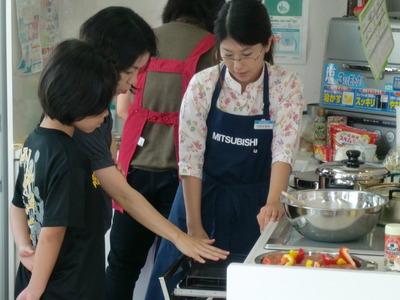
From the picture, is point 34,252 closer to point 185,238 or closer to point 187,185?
point 185,238

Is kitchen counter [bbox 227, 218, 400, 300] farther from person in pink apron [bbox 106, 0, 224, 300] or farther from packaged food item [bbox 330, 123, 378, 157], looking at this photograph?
packaged food item [bbox 330, 123, 378, 157]

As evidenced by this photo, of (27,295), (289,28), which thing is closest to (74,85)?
(27,295)

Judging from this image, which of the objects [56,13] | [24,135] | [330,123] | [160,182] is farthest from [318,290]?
[56,13]

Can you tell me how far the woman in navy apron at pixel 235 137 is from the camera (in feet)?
7.77

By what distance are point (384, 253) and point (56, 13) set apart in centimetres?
238

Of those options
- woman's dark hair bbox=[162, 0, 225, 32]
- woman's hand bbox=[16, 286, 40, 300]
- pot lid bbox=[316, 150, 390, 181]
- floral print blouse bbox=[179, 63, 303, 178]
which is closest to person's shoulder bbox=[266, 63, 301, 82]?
floral print blouse bbox=[179, 63, 303, 178]

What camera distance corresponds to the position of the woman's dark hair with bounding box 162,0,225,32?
2.90 metres

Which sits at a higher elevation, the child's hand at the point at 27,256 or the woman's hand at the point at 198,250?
the woman's hand at the point at 198,250

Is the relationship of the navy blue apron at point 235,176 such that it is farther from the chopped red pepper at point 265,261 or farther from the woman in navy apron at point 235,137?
the chopped red pepper at point 265,261

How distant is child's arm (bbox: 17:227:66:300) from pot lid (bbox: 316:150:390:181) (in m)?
0.76

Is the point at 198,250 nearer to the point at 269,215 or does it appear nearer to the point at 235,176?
the point at 269,215

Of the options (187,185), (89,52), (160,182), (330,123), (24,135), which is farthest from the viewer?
(24,135)

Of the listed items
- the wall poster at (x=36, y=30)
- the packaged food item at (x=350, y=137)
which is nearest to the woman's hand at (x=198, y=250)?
the packaged food item at (x=350, y=137)

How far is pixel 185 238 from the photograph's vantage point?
215 cm
